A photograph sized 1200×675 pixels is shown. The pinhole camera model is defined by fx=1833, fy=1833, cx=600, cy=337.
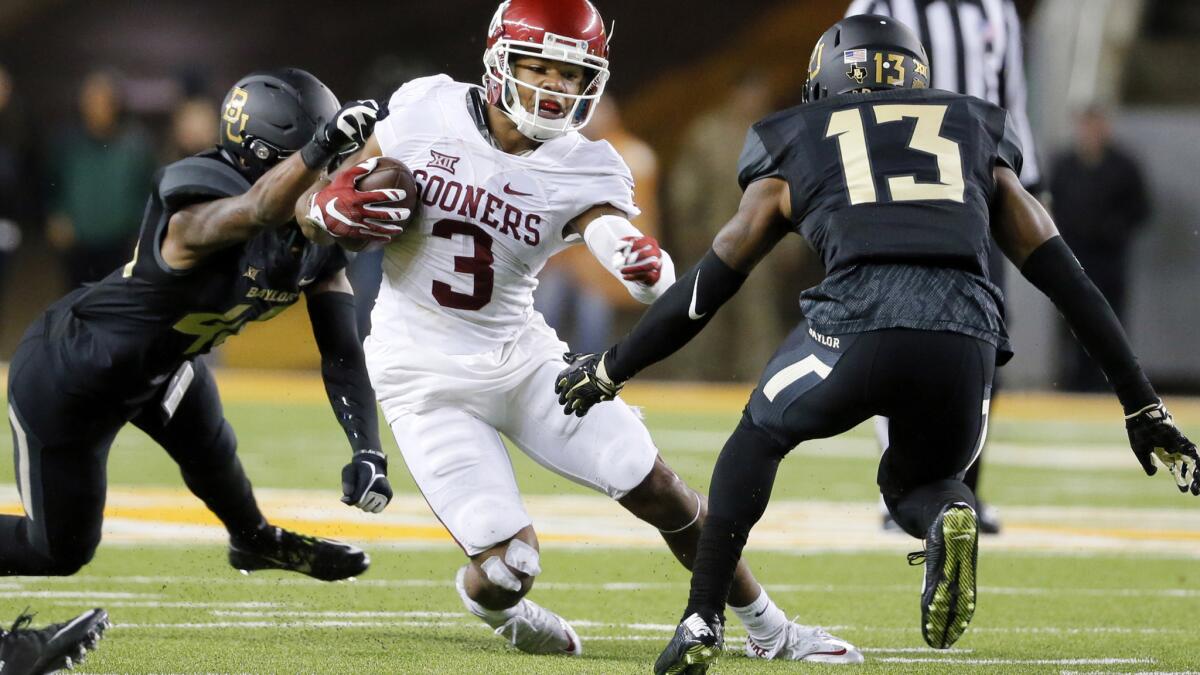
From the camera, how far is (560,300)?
1209 centimetres

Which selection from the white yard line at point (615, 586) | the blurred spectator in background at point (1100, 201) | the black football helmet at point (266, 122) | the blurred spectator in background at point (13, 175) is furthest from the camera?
the blurred spectator in background at point (1100, 201)

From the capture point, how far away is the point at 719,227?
12.8 metres

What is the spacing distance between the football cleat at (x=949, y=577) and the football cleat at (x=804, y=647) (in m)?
0.54

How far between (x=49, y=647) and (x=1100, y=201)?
9.36 meters

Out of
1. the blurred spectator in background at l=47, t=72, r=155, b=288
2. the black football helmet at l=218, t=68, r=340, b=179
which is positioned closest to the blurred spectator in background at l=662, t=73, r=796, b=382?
the blurred spectator in background at l=47, t=72, r=155, b=288

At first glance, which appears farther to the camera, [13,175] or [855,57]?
[13,175]

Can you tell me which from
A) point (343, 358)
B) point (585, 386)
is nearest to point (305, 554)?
point (343, 358)

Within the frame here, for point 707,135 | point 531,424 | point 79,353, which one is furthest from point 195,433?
point 707,135

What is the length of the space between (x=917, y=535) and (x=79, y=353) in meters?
1.97

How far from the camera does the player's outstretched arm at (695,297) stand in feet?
12.5

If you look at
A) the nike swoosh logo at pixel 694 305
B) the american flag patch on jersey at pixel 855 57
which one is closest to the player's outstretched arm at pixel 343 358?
the nike swoosh logo at pixel 694 305

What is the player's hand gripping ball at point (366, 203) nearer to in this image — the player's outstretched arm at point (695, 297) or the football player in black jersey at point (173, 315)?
the football player in black jersey at point (173, 315)

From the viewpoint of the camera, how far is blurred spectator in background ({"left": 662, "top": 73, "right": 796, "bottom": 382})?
40.9ft

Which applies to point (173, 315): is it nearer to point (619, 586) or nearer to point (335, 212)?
point (335, 212)
